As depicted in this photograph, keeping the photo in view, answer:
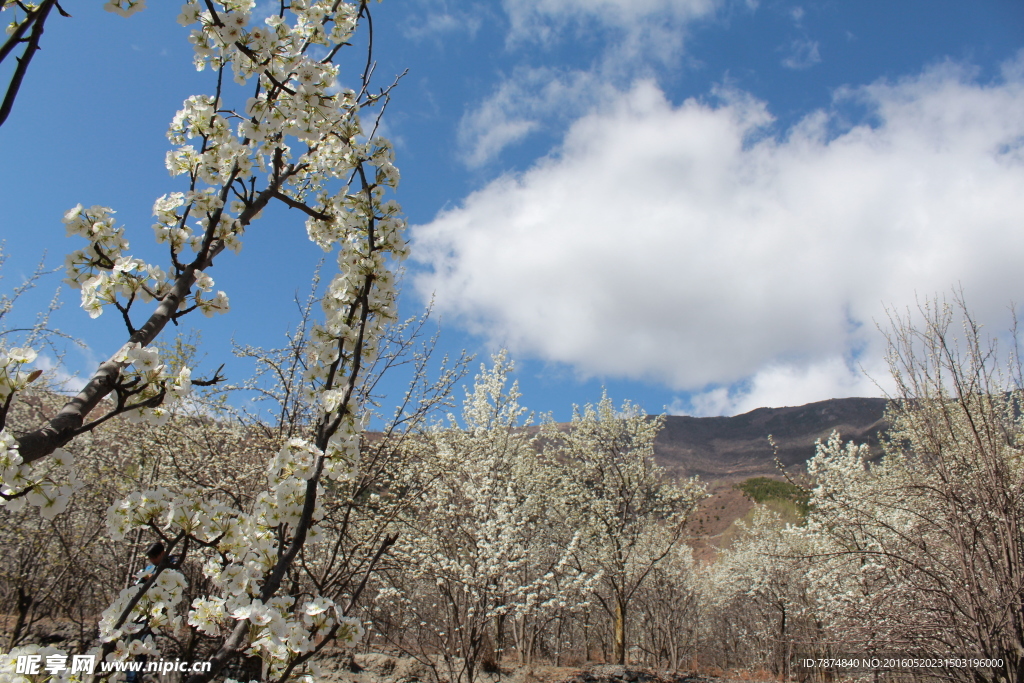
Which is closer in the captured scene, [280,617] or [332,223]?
[280,617]

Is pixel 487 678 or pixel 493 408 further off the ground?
pixel 493 408

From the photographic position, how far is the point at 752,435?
160 metres

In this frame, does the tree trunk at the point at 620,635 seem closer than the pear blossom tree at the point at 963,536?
No

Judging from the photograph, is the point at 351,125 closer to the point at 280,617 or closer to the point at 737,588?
the point at 280,617

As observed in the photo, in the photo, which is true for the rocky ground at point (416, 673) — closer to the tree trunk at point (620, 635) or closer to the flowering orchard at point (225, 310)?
the tree trunk at point (620, 635)

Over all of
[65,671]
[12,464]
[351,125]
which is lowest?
[65,671]

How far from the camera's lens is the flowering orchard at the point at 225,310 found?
141cm

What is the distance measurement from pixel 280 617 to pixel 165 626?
69 centimetres

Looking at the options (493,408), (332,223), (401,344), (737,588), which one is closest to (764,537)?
(737,588)

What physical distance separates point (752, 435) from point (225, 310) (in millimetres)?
Result: 180262

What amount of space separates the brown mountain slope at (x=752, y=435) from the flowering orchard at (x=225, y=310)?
137m

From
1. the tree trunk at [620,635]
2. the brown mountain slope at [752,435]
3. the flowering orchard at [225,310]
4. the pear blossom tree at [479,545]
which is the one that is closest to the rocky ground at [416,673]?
the pear blossom tree at [479,545]

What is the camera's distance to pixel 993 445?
4.40m

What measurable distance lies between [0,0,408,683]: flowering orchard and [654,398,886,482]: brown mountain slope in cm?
13744
